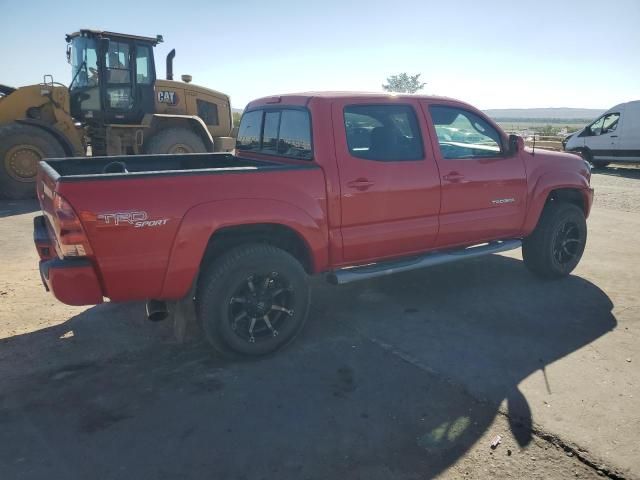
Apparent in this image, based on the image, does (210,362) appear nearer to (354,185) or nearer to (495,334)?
(354,185)

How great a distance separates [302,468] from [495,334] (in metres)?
2.31

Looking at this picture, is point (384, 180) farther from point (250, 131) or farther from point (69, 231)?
point (69, 231)

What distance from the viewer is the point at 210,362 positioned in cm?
376

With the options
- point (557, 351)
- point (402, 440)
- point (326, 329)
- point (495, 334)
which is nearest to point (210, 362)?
point (326, 329)

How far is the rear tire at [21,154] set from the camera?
31.3 ft

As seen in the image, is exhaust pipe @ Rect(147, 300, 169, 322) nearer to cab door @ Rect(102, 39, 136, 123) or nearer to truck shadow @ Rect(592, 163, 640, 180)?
cab door @ Rect(102, 39, 136, 123)

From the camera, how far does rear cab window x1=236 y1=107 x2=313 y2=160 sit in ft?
13.6

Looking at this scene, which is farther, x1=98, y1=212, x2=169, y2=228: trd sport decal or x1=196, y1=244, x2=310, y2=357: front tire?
x1=196, y1=244, x2=310, y2=357: front tire

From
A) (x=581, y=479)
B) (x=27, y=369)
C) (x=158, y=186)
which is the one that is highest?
(x=158, y=186)

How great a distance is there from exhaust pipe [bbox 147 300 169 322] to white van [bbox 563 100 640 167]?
18105mm

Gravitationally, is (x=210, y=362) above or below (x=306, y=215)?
below

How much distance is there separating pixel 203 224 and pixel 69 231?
0.83 m

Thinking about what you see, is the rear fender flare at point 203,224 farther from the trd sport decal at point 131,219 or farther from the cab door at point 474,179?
the cab door at point 474,179


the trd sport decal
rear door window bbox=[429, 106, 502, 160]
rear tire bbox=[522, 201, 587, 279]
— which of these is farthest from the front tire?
rear tire bbox=[522, 201, 587, 279]
